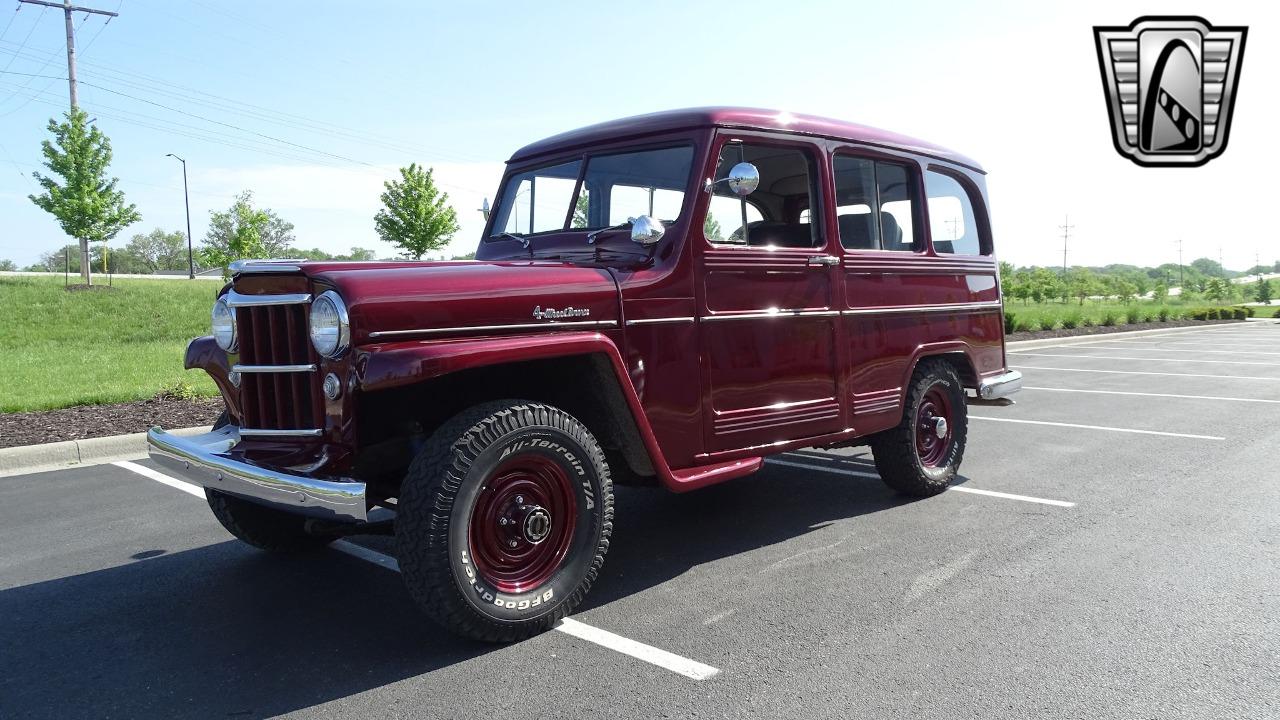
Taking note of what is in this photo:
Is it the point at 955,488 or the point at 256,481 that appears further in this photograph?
the point at 955,488

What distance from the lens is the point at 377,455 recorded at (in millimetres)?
3650

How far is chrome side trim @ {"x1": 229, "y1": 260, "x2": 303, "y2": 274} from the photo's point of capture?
3.30 m

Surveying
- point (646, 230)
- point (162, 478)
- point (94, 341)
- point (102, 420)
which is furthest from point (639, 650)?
point (94, 341)

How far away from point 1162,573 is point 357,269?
3.91 meters

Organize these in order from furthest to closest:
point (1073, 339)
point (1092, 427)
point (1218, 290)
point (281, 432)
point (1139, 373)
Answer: point (1218, 290), point (1073, 339), point (1139, 373), point (1092, 427), point (281, 432)

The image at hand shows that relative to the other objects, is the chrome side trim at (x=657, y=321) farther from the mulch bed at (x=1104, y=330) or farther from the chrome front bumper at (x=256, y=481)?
the mulch bed at (x=1104, y=330)

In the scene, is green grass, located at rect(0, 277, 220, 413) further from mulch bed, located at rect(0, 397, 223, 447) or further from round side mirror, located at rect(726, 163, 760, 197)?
round side mirror, located at rect(726, 163, 760, 197)

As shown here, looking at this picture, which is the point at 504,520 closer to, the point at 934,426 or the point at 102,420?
the point at 934,426

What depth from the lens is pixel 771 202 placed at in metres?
4.71

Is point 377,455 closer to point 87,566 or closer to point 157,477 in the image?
point 87,566

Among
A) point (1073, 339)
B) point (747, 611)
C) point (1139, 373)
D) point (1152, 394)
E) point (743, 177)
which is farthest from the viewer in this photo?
point (1073, 339)

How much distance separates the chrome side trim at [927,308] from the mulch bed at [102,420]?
19.9ft

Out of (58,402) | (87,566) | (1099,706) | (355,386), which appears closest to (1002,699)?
(1099,706)

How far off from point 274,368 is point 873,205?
3502 mm
